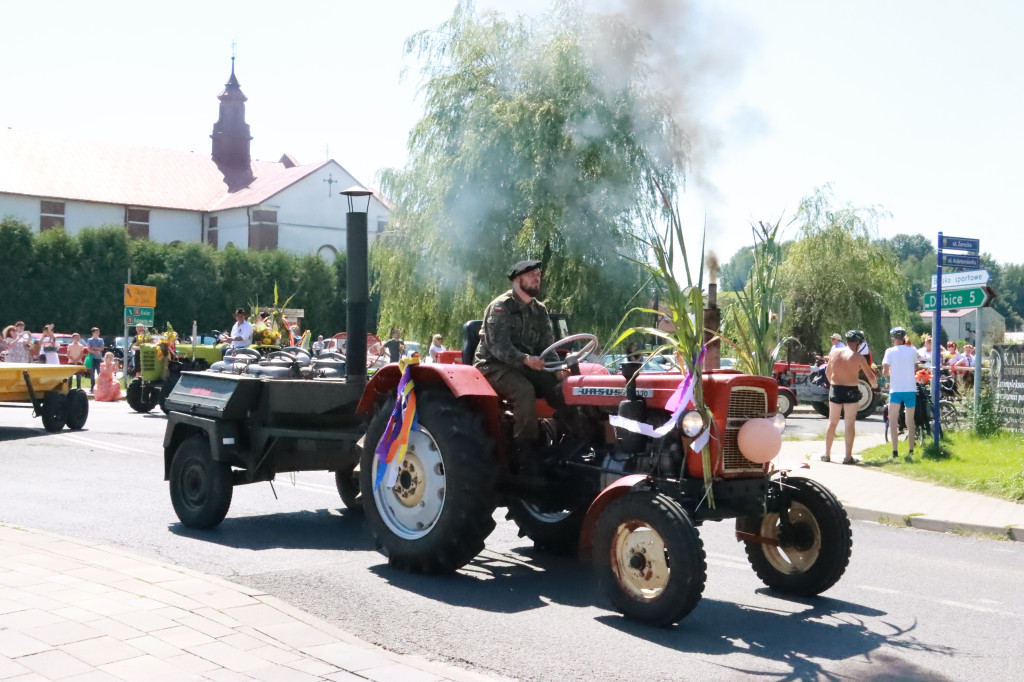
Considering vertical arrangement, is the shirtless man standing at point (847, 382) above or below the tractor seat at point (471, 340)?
below

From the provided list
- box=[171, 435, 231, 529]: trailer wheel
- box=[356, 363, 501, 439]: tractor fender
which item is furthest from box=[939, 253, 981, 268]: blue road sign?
box=[171, 435, 231, 529]: trailer wheel

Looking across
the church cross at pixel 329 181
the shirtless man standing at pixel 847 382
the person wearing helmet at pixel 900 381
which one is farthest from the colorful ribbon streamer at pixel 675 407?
the church cross at pixel 329 181

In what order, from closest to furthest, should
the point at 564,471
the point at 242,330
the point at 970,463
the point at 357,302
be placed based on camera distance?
the point at 564,471 → the point at 357,302 → the point at 970,463 → the point at 242,330

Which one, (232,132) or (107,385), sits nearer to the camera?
(107,385)

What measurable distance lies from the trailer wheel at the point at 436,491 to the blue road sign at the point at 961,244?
8736mm

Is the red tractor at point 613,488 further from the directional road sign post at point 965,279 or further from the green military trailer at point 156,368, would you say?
the green military trailer at point 156,368

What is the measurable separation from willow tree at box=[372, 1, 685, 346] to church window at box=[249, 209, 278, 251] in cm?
4208

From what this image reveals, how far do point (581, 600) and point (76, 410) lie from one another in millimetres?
12356

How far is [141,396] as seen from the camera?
69.2ft

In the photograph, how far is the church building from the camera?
2512 inches

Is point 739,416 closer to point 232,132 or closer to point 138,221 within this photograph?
point 138,221

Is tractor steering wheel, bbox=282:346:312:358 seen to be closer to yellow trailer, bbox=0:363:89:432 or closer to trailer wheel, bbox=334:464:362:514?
trailer wheel, bbox=334:464:362:514

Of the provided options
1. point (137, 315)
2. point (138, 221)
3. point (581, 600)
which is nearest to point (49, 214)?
point (138, 221)

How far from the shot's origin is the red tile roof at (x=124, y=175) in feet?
209
